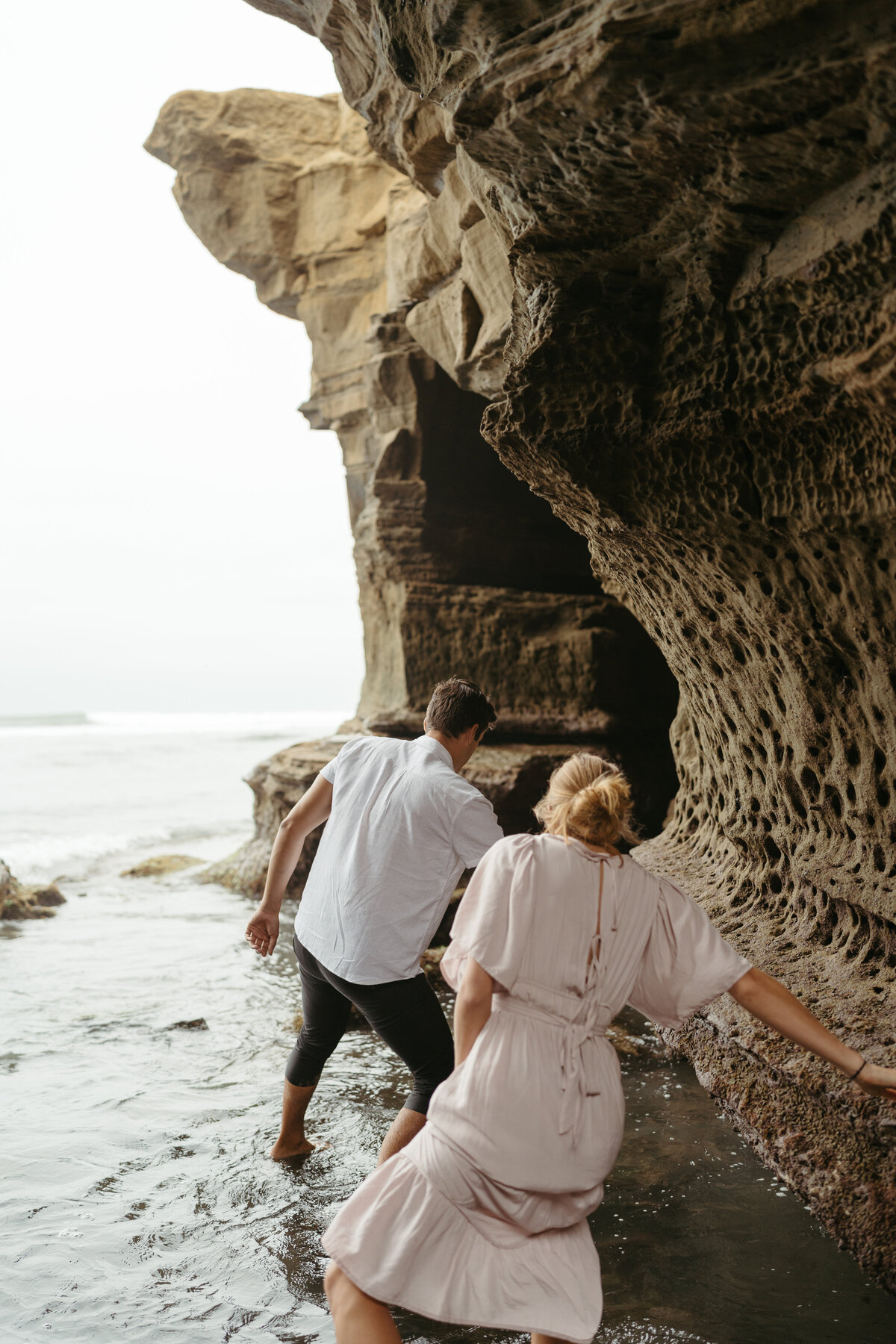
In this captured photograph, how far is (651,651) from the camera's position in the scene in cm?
898

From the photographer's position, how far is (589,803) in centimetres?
217

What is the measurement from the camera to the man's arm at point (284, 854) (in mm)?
3385

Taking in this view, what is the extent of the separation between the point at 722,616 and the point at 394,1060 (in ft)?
8.62

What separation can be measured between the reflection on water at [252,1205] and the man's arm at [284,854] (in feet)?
2.86

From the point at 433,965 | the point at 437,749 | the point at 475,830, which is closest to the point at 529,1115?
the point at 475,830

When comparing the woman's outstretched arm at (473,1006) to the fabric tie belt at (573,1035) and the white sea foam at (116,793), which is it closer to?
the fabric tie belt at (573,1035)

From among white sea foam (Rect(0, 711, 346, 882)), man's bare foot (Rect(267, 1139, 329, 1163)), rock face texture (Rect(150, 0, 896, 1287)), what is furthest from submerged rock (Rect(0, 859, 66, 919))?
rock face texture (Rect(150, 0, 896, 1287))

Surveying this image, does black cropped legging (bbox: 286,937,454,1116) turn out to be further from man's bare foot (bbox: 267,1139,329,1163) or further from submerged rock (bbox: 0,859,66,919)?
submerged rock (bbox: 0,859,66,919)

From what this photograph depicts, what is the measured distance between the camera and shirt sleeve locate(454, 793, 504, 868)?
9.65 ft

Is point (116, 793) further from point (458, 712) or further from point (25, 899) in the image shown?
point (458, 712)

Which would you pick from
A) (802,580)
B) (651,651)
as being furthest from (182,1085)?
(651,651)

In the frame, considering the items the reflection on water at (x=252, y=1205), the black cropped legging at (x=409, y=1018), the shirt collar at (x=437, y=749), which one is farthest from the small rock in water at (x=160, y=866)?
the shirt collar at (x=437, y=749)

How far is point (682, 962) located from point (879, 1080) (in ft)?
1.50

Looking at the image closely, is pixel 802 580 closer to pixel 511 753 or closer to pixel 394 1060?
pixel 394 1060
